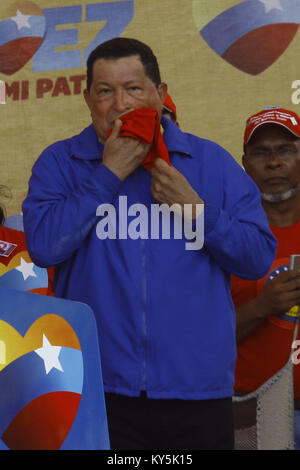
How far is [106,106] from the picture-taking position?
1388 mm

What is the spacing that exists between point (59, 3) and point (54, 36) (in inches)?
4.9

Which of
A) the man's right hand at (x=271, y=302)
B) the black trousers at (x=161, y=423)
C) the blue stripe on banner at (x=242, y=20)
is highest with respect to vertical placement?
the blue stripe on banner at (x=242, y=20)

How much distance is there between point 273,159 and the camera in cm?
211

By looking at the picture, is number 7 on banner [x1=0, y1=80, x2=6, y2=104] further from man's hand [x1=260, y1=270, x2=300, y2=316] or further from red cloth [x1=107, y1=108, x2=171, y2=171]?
red cloth [x1=107, y1=108, x2=171, y2=171]

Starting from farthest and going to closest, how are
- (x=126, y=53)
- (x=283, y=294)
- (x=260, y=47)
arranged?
(x=260, y=47) < (x=283, y=294) < (x=126, y=53)

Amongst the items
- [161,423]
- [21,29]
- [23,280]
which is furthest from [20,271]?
[21,29]

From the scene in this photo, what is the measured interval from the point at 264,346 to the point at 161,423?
65cm

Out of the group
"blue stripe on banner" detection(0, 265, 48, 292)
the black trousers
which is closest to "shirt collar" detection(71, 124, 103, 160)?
the black trousers

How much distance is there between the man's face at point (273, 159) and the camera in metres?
2.09

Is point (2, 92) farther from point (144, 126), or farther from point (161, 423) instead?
point (161, 423)

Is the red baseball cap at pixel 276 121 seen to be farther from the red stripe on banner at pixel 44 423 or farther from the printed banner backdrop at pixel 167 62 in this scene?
the red stripe on banner at pixel 44 423

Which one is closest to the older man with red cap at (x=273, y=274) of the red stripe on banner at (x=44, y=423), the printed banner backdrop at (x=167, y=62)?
the printed banner backdrop at (x=167, y=62)

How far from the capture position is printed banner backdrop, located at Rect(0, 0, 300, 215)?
261 cm
